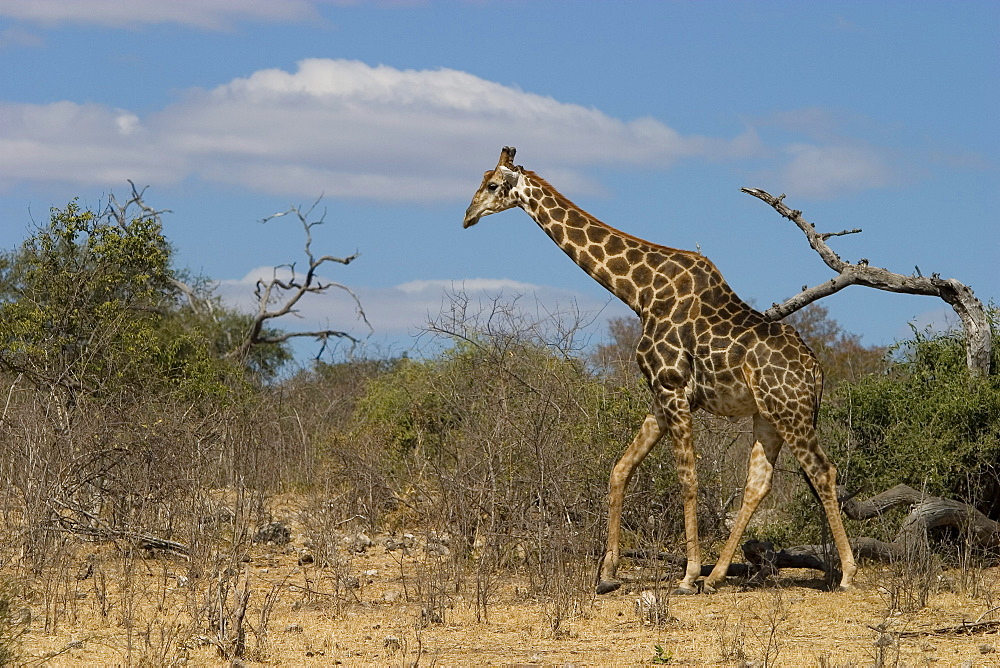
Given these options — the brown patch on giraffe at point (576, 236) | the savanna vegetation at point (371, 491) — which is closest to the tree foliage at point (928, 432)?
the savanna vegetation at point (371, 491)

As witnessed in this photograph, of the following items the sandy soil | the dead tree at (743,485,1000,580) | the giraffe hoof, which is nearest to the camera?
the sandy soil

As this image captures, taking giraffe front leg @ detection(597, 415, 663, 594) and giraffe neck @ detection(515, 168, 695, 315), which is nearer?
giraffe front leg @ detection(597, 415, 663, 594)

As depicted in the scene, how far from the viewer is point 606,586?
10031 mm

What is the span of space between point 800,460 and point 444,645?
336 centimetres

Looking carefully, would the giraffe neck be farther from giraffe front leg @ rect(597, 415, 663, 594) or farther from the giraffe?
giraffe front leg @ rect(597, 415, 663, 594)

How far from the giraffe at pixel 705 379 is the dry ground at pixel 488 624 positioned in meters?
0.55

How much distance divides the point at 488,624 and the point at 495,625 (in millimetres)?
57

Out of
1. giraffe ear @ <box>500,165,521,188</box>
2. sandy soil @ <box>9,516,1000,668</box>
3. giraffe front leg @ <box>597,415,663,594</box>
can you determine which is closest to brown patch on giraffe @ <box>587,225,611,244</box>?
giraffe ear @ <box>500,165,521,188</box>

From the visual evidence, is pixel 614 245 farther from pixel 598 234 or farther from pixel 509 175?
pixel 509 175

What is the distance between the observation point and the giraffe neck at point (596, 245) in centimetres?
1063

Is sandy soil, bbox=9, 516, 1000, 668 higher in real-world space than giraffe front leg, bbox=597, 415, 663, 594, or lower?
lower

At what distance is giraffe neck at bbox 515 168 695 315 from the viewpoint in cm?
1063

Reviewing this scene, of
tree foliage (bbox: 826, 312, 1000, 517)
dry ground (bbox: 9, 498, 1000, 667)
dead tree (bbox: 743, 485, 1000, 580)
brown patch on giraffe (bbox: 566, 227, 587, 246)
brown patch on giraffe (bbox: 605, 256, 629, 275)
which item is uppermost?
brown patch on giraffe (bbox: 566, 227, 587, 246)

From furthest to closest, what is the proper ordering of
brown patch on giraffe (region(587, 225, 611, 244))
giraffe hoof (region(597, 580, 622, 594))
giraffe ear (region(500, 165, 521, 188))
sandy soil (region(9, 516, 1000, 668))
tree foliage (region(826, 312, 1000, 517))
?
tree foliage (region(826, 312, 1000, 517)) → giraffe ear (region(500, 165, 521, 188)) → brown patch on giraffe (region(587, 225, 611, 244)) → giraffe hoof (region(597, 580, 622, 594)) → sandy soil (region(9, 516, 1000, 668))
